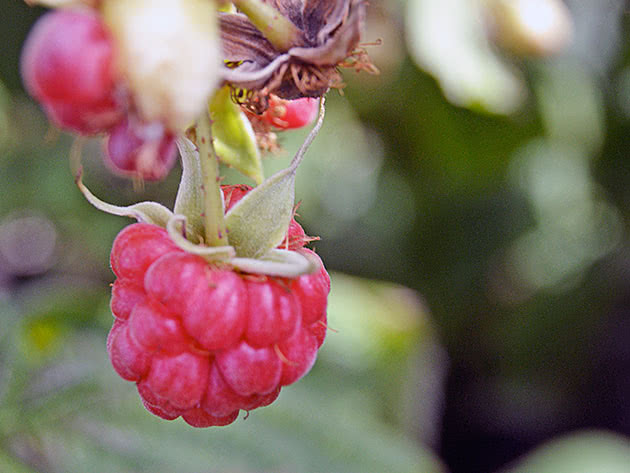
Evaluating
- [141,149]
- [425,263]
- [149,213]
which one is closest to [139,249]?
[149,213]

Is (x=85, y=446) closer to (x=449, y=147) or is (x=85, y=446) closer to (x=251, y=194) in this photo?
(x=251, y=194)

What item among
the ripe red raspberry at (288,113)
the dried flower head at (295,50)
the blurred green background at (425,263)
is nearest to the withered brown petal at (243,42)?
the dried flower head at (295,50)

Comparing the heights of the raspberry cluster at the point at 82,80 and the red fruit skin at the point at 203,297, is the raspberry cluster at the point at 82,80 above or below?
above

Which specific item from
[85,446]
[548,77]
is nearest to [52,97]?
[85,446]

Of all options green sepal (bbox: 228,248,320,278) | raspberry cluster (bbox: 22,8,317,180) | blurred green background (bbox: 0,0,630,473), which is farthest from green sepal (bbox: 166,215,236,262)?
blurred green background (bbox: 0,0,630,473)

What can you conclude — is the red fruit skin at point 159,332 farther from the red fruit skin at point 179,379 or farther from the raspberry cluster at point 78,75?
the raspberry cluster at point 78,75

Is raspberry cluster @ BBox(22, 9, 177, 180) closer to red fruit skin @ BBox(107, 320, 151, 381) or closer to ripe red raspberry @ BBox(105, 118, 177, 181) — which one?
ripe red raspberry @ BBox(105, 118, 177, 181)
